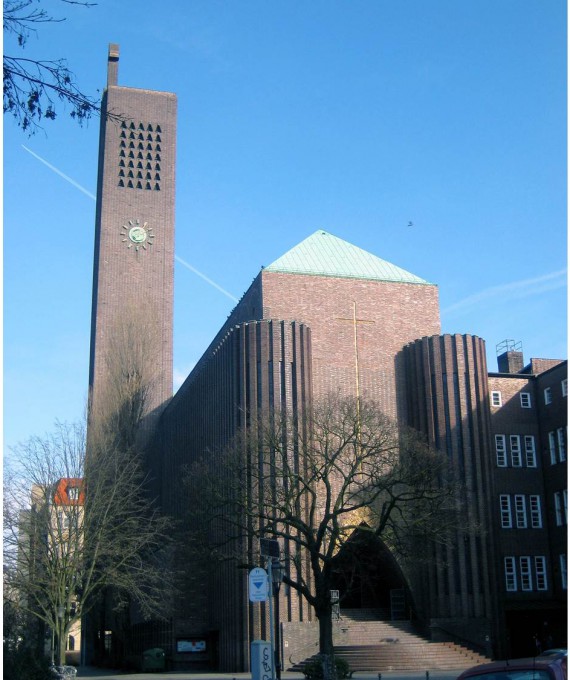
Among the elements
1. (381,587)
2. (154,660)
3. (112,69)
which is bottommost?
(154,660)

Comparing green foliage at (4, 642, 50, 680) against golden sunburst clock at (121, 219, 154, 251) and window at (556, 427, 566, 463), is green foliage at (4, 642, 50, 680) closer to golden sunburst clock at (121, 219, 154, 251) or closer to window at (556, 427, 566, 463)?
window at (556, 427, 566, 463)

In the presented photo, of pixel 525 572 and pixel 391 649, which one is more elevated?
pixel 525 572

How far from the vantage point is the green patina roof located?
4675cm

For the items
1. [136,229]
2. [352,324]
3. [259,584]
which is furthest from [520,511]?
[136,229]

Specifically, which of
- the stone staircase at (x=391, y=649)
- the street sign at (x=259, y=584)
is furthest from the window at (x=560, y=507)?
the street sign at (x=259, y=584)

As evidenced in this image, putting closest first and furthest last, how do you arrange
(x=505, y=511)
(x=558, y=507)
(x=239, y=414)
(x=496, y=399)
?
(x=239, y=414) → (x=505, y=511) → (x=558, y=507) → (x=496, y=399)

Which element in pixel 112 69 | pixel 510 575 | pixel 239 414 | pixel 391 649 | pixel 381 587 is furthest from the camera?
pixel 112 69

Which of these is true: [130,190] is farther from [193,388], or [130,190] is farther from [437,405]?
[437,405]

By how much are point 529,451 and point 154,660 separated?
71.9 feet

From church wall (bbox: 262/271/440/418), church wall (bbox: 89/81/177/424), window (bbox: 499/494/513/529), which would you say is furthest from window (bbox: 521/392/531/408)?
church wall (bbox: 89/81/177/424)

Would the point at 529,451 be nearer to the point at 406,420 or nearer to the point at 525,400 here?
the point at 525,400

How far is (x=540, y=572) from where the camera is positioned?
1753 inches

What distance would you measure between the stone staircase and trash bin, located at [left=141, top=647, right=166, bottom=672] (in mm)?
9178

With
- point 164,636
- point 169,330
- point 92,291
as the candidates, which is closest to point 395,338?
point 164,636
